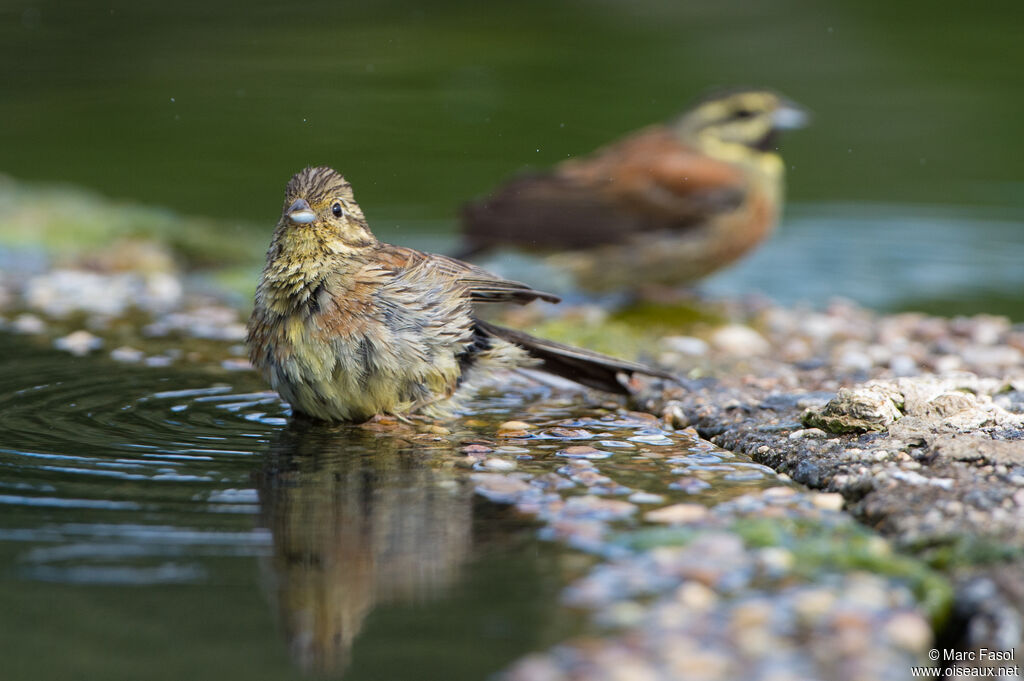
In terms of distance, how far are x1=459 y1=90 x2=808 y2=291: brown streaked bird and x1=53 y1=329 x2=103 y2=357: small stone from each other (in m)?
2.60

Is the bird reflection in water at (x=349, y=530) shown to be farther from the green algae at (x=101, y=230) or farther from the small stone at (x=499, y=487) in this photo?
the green algae at (x=101, y=230)

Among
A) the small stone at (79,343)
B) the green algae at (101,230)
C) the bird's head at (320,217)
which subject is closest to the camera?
the bird's head at (320,217)

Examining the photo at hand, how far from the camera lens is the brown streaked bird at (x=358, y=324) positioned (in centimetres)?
392

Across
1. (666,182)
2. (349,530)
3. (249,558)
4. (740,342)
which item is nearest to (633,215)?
(666,182)

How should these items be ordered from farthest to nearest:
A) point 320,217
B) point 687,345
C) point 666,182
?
1. point 666,182
2. point 687,345
3. point 320,217

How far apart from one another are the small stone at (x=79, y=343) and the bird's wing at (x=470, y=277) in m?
1.46

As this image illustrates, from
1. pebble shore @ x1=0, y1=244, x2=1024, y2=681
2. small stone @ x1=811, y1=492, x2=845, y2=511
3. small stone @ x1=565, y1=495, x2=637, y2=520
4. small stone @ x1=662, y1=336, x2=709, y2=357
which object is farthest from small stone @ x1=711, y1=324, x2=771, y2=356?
small stone @ x1=565, y1=495, x2=637, y2=520

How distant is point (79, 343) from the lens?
508 centimetres

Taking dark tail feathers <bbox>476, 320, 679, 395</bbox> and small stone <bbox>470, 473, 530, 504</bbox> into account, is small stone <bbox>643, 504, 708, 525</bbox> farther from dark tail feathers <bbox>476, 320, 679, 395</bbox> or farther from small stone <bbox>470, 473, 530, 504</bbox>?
dark tail feathers <bbox>476, 320, 679, 395</bbox>

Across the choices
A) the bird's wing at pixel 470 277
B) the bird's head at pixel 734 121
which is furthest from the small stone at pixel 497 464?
the bird's head at pixel 734 121

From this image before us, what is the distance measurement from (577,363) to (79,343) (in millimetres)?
2139

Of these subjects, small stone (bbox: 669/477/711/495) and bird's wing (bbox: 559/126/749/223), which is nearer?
small stone (bbox: 669/477/711/495)

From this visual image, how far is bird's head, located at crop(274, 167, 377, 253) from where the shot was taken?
4086 millimetres

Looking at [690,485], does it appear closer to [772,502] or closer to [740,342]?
[772,502]
